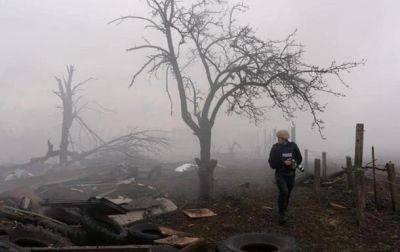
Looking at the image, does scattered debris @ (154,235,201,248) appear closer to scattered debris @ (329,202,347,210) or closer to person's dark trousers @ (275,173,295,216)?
person's dark trousers @ (275,173,295,216)

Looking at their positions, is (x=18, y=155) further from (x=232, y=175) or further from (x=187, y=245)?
(x=187, y=245)

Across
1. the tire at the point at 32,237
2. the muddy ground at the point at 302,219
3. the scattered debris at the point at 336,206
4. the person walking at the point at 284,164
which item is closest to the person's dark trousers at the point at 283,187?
the person walking at the point at 284,164

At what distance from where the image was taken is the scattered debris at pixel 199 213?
1008 centimetres

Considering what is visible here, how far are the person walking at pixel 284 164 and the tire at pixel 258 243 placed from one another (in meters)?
1.66

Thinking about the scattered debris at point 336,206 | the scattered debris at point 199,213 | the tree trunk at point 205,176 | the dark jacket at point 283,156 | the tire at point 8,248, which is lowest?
the scattered debris at point 199,213

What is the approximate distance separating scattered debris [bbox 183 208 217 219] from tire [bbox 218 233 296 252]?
2484 millimetres

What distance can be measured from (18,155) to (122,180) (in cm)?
2762

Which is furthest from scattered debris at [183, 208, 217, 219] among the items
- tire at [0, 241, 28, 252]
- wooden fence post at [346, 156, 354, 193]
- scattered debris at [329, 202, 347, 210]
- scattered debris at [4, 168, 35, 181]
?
scattered debris at [4, 168, 35, 181]

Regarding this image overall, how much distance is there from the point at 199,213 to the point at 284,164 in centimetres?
259

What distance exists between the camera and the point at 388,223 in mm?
9602

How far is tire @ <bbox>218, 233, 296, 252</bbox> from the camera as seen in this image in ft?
24.1

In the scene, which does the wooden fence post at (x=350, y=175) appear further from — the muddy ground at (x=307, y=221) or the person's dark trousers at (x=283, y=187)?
the person's dark trousers at (x=283, y=187)

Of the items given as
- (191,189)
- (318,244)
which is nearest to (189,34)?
(191,189)

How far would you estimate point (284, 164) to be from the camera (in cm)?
912
